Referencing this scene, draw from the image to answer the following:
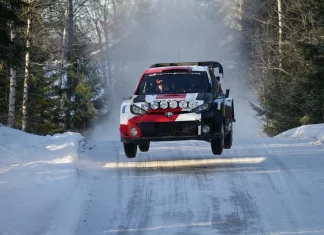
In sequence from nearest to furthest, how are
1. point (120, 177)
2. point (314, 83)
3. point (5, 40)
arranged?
point (120, 177), point (5, 40), point (314, 83)

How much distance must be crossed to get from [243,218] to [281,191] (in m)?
1.82

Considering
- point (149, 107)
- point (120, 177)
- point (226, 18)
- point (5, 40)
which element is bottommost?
point (120, 177)

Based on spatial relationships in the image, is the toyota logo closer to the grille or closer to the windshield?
the grille

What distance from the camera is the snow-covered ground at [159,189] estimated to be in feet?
26.1

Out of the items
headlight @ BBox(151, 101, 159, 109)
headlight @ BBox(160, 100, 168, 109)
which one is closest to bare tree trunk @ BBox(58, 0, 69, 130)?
headlight @ BBox(151, 101, 159, 109)

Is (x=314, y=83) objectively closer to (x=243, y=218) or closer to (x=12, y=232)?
(x=243, y=218)

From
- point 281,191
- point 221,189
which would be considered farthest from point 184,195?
point 281,191

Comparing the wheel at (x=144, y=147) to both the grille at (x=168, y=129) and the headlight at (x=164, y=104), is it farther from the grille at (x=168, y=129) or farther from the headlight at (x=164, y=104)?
the headlight at (x=164, y=104)

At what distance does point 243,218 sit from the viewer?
8242 millimetres

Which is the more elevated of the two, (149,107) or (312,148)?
(149,107)

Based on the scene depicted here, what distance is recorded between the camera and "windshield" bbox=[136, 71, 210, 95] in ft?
43.0

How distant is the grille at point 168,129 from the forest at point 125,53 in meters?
5.64

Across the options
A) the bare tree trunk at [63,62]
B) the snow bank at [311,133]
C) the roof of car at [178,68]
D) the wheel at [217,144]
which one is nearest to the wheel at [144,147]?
the roof of car at [178,68]

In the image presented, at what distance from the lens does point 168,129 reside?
473 inches
